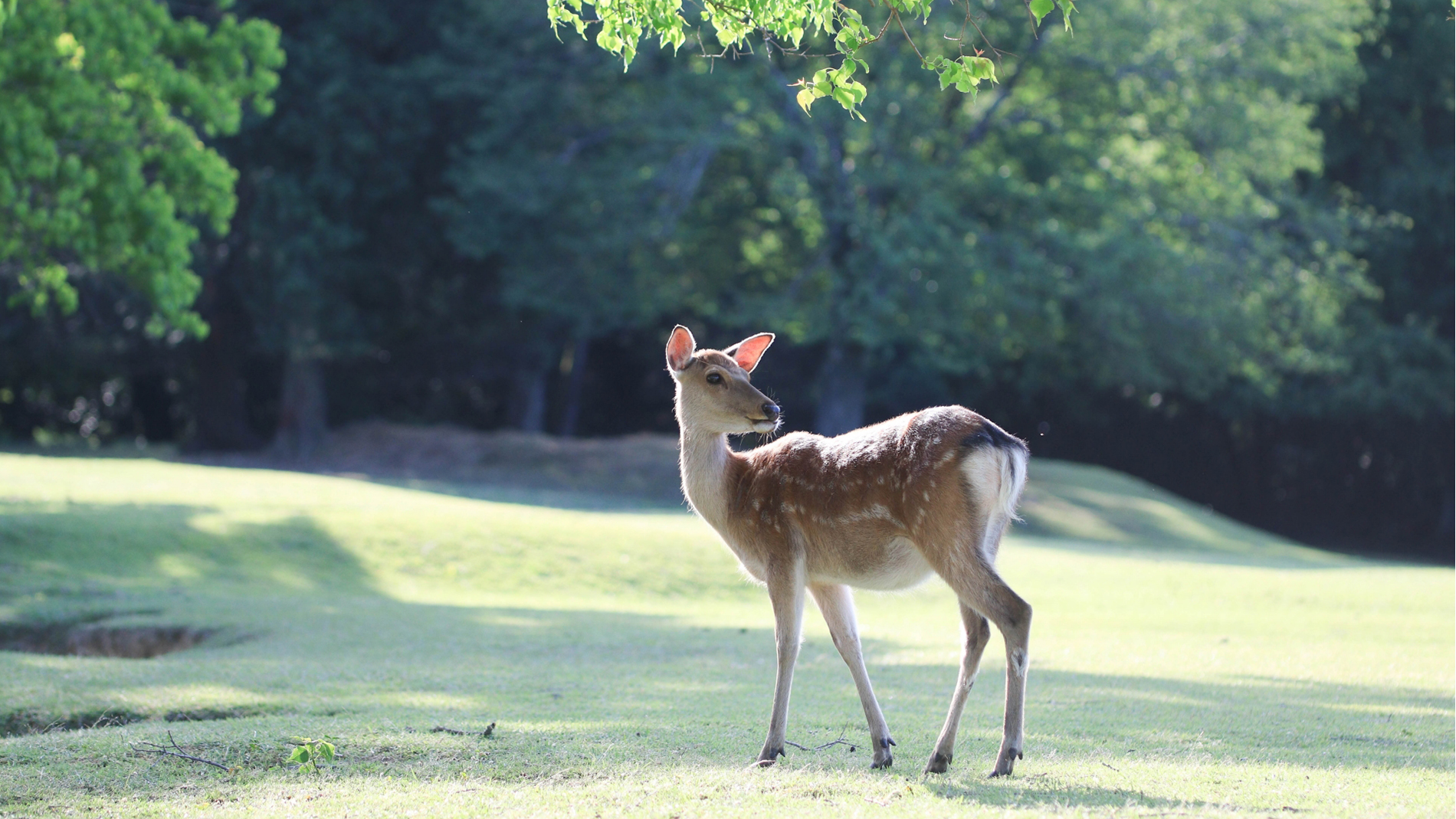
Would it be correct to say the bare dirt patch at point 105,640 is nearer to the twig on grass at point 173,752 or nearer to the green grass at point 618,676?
the green grass at point 618,676

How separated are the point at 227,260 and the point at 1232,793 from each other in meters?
26.7

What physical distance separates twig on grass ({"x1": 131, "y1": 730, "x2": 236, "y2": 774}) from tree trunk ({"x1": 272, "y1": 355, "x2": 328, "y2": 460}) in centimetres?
2365

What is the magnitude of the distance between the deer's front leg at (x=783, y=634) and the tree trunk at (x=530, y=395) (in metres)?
25.8

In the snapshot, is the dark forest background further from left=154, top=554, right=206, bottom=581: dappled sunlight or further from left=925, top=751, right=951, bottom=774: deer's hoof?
left=925, top=751, right=951, bottom=774: deer's hoof

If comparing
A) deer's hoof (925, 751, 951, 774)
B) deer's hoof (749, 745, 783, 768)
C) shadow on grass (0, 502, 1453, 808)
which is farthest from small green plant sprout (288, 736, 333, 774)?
deer's hoof (925, 751, 951, 774)

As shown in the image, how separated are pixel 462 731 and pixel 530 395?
25.6m

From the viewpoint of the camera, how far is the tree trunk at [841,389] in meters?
27.8

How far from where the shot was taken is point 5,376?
34969 mm

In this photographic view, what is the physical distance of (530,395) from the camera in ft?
105

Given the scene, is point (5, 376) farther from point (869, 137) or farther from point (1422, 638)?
point (1422, 638)

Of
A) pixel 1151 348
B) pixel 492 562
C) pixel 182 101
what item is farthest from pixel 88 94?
pixel 1151 348

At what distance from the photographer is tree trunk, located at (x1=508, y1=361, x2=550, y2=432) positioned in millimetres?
31562

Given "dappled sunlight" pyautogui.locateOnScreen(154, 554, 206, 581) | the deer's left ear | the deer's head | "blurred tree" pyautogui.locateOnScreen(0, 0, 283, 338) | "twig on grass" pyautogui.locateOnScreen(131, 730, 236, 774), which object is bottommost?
"dappled sunlight" pyautogui.locateOnScreen(154, 554, 206, 581)

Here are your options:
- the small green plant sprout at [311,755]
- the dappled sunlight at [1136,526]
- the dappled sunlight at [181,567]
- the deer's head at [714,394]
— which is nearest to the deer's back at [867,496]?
the deer's head at [714,394]
